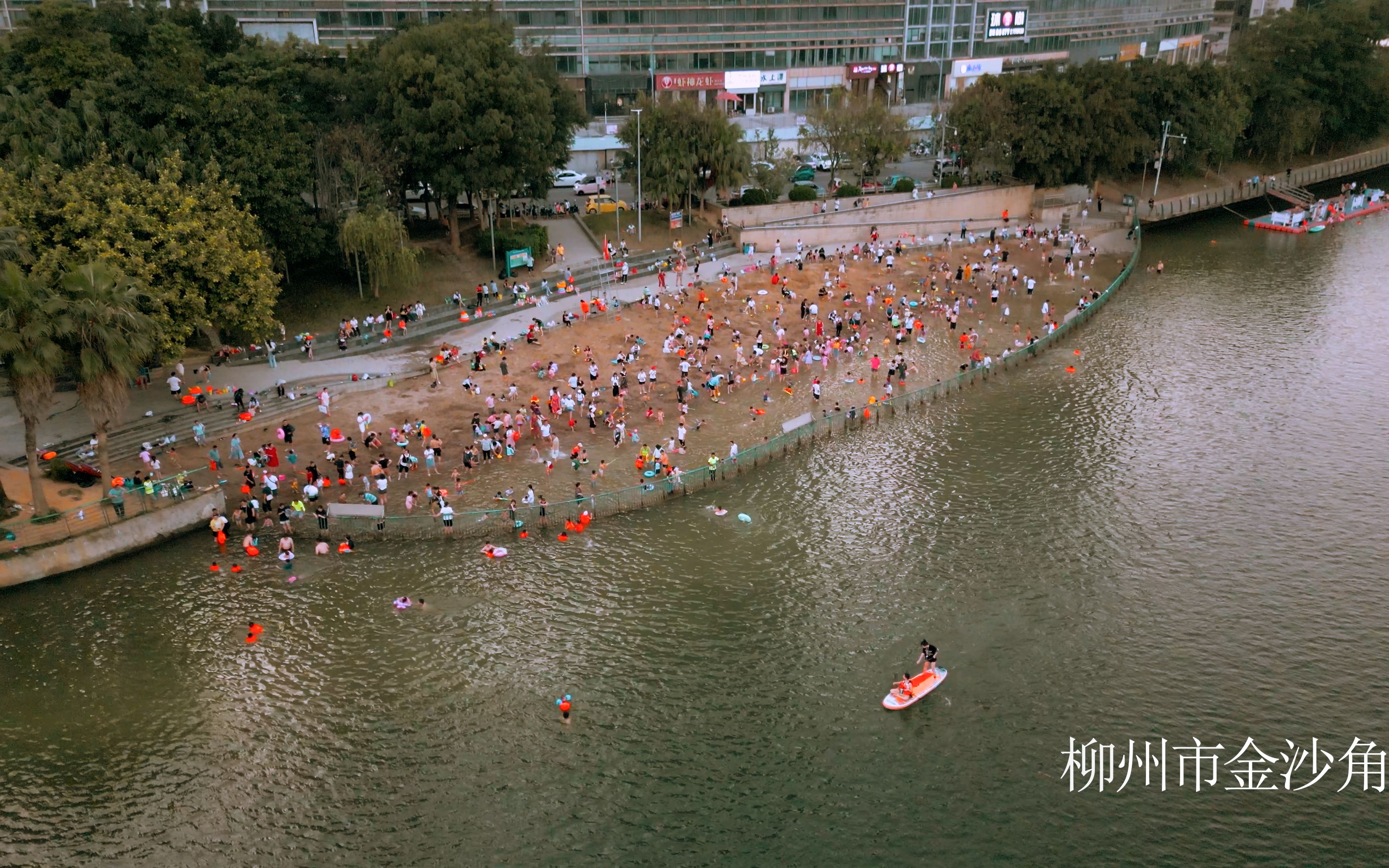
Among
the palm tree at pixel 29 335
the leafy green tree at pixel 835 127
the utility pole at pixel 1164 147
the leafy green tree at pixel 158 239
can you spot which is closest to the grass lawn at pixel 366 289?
the leafy green tree at pixel 158 239

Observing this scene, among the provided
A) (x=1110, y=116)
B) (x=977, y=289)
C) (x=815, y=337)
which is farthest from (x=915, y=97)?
(x=815, y=337)

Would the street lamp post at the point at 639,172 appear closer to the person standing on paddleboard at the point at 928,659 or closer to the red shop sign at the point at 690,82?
the red shop sign at the point at 690,82

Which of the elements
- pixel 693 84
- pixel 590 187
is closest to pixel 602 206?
pixel 590 187

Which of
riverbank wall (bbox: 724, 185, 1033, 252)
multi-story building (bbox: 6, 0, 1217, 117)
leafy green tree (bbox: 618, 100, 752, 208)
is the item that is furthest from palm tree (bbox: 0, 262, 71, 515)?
multi-story building (bbox: 6, 0, 1217, 117)

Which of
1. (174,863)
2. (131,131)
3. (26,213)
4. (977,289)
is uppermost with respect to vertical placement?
(131,131)

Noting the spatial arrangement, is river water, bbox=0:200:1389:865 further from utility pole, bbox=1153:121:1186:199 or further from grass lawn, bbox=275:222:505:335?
utility pole, bbox=1153:121:1186:199

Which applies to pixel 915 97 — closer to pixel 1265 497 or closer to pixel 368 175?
pixel 368 175
